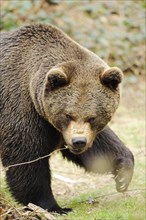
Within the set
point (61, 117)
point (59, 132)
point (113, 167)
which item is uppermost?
point (61, 117)

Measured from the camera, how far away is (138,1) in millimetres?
17672

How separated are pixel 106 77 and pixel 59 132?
103cm

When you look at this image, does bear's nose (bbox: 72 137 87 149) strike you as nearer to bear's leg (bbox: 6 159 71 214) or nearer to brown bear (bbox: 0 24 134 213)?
brown bear (bbox: 0 24 134 213)

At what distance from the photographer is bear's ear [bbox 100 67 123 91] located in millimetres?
7098

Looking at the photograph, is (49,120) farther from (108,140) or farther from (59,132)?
(108,140)

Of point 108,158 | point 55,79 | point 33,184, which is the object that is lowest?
point 108,158

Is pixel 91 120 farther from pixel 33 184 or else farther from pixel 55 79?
pixel 33 184

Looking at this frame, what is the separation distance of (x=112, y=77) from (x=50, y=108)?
30.0 inches

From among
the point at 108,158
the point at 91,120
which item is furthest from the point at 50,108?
the point at 108,158

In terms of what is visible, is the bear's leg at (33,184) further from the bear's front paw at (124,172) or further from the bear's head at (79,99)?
the bear's front paw at (124,172)

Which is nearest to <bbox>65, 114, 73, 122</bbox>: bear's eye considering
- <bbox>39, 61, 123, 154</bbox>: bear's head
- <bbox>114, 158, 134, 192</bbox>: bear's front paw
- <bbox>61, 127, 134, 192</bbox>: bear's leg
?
<bbox>39, 61, 123, 154</bbox>: bear's head

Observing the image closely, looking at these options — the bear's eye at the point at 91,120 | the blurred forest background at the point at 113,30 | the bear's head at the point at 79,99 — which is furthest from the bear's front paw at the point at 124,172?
the blurred forest background at the point at 113,30

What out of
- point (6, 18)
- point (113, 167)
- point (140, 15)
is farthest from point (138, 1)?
point (113, 167)

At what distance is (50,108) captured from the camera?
725 centimetres
